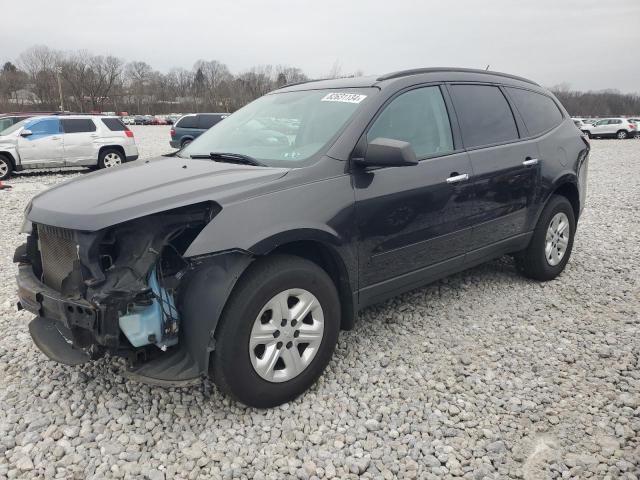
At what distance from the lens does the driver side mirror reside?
277 cm

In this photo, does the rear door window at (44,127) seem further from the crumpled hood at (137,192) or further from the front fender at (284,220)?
the front fender at (284,220)

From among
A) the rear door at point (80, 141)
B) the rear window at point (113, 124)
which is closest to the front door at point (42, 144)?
the rear door at point (80, 141)

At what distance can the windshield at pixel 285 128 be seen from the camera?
3049 mm

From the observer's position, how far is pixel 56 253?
262cm

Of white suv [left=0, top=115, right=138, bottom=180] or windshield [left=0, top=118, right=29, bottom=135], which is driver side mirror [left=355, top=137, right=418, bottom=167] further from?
windshield [left=0, top=118, right=29, bottom=135]

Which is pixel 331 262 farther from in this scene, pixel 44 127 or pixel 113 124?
pixel 113 124

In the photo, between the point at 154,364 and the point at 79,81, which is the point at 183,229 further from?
the point at 79,81

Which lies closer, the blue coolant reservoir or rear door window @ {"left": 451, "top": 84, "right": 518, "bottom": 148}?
the blue coolant reservoir

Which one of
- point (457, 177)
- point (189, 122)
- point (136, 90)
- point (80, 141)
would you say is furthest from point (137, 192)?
point (136, 90)

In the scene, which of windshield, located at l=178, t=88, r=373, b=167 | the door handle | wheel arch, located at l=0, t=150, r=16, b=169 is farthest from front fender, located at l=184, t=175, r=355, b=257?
wheel arch, located at l=0, t=150, r=16, b=169

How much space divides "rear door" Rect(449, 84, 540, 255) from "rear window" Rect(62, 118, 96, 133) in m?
12.1

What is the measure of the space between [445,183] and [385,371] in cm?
136

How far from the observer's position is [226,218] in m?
2.42

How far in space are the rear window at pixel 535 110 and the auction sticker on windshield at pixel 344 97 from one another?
1789mm
